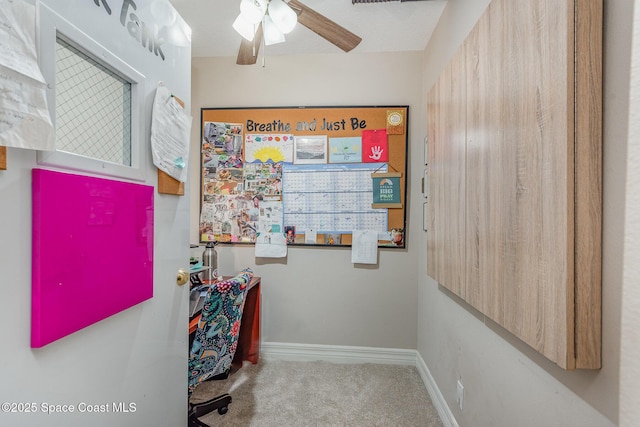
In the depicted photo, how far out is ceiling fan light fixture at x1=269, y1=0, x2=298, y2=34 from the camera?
1419 millimetres

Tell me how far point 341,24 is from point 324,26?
0.66 metres

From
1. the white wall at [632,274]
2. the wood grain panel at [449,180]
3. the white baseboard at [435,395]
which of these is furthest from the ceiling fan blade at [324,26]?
the white baseboard at [435,395]

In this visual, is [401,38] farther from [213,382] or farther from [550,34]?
[213,382]

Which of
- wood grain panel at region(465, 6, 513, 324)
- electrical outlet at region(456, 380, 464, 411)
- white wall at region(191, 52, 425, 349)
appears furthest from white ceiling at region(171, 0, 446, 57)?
electrical outlet at region(456, 380, 464, 411)

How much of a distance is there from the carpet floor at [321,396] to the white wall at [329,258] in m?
0.25

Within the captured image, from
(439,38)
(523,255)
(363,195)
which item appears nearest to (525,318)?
(523,255)

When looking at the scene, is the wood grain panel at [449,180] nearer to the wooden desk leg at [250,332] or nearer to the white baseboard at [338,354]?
the white baseboard at [338,354]

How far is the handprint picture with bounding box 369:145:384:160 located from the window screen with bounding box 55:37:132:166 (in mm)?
1867

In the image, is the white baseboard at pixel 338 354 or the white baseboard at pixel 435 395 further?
the white baseboard at pixel 338 354

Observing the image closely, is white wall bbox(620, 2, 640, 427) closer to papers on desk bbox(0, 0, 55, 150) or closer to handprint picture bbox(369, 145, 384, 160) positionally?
papers on desk bbox(0, 0, 55, 150)

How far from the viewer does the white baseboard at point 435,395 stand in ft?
5.51

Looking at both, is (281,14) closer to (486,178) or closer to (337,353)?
(486,178)

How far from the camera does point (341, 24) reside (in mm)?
2188

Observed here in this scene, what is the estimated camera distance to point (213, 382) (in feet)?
7.09
